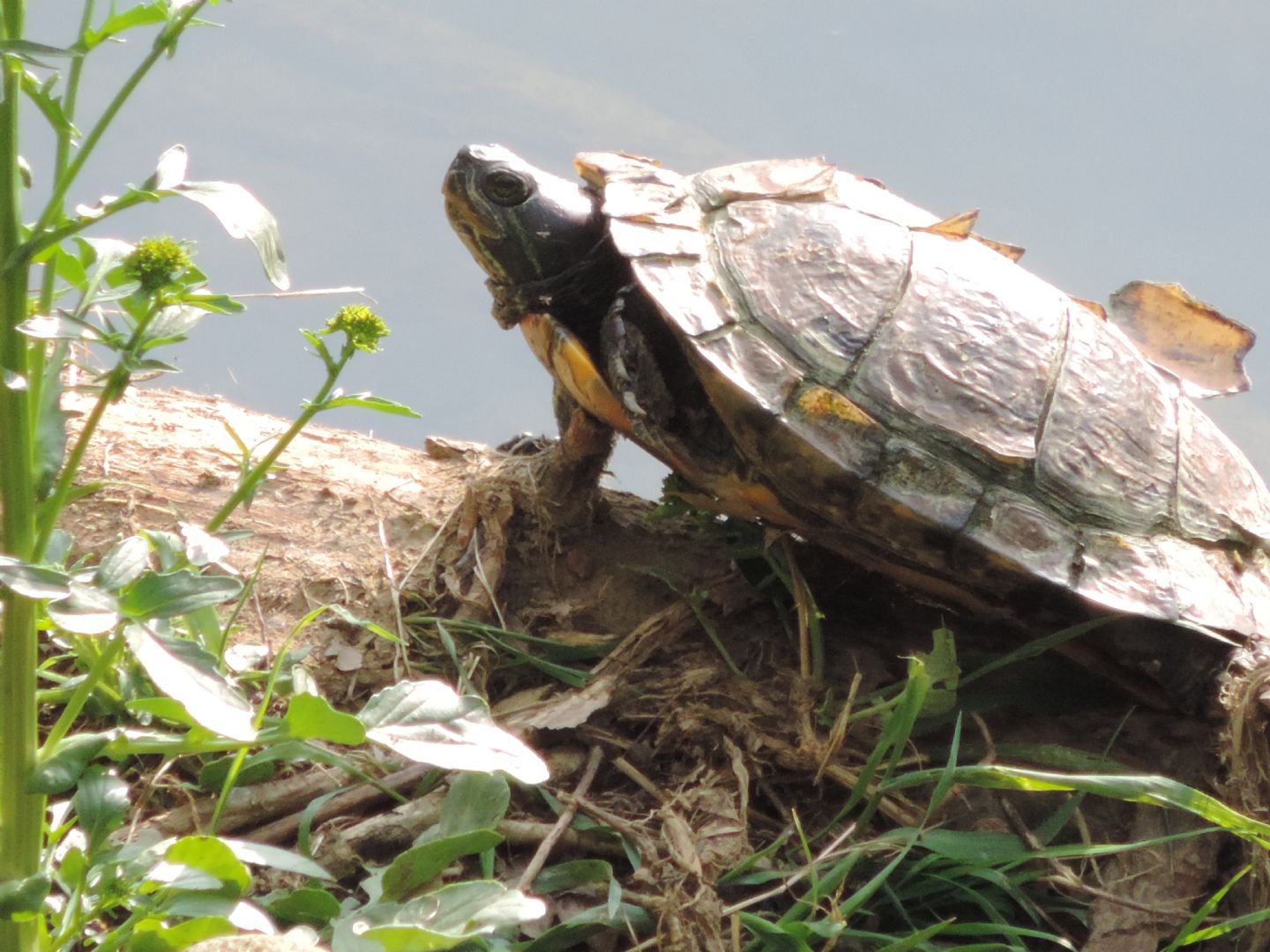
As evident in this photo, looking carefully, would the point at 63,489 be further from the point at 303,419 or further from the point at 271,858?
the point at 271,858

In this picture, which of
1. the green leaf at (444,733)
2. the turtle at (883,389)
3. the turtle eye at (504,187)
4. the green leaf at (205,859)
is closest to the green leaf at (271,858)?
the green leaf at (205,859)

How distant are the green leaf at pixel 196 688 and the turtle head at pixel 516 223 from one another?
3.22 feet

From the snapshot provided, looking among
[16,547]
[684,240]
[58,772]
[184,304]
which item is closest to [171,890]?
[58,772]

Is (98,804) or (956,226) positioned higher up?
(956,226)

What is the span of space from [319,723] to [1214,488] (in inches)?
45.3

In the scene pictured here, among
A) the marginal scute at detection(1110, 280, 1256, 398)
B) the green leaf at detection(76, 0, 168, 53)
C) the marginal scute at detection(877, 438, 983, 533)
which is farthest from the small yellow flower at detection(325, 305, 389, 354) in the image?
the marginal scute at detection(1110, 280, 1256, 398)

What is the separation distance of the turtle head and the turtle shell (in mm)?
106

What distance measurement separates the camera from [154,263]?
669 mm

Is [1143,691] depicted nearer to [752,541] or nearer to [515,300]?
[752,541]

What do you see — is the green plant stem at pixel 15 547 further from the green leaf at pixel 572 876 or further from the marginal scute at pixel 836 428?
the marginal scute at pixel 836 428

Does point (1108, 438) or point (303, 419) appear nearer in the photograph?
point (303, 419)

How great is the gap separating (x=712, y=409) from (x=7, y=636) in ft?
2.78

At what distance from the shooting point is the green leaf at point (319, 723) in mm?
646

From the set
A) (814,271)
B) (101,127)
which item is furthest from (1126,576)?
(101,127)
